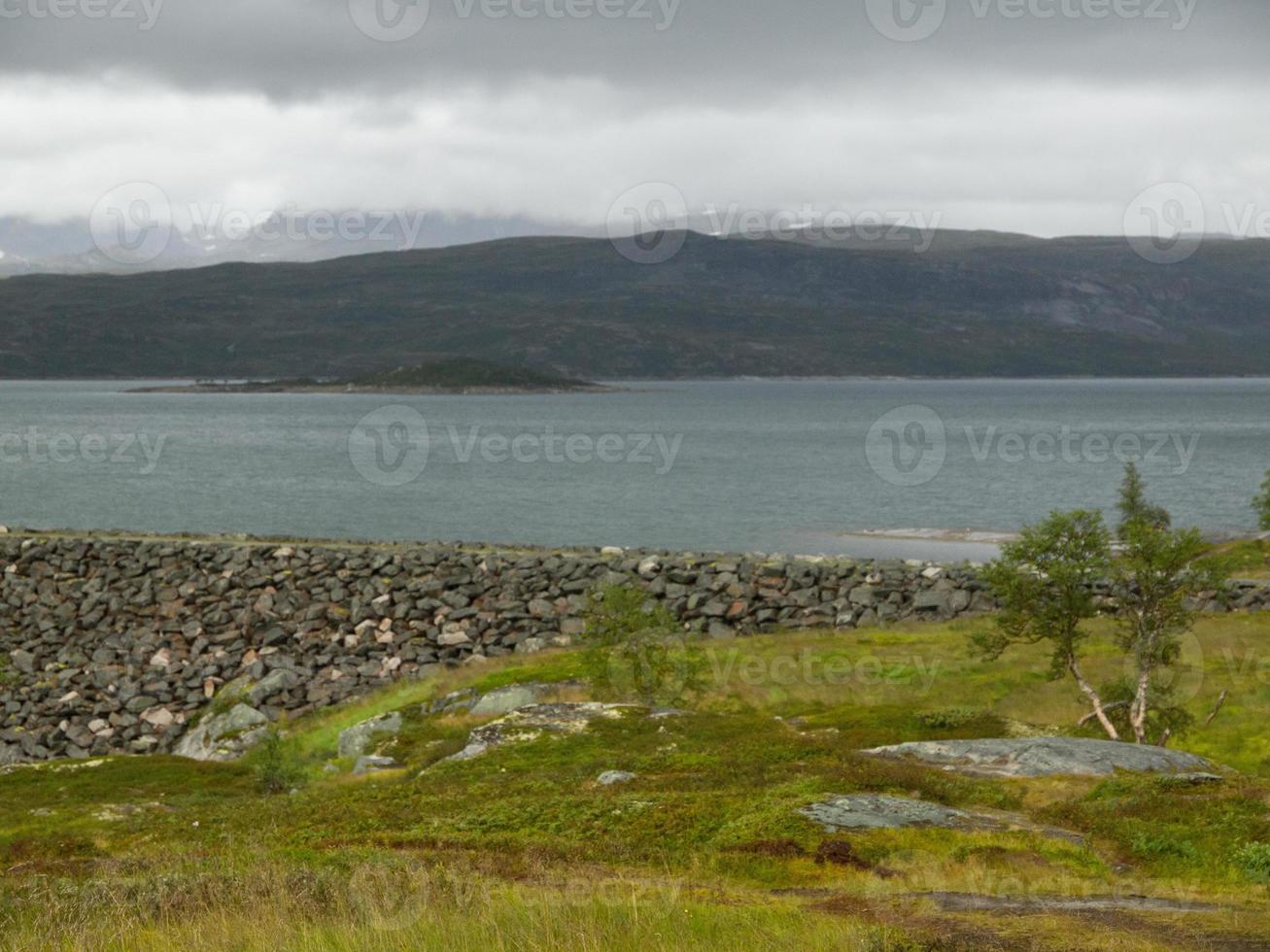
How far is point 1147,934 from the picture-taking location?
11852 mm

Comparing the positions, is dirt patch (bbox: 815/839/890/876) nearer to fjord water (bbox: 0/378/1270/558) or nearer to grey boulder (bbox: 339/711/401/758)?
grey boulder (bbox: 339/711/401/758)

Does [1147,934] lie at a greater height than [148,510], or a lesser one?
greater

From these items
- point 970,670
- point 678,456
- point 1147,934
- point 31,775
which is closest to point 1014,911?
point 1147,934

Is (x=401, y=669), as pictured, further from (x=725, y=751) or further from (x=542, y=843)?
(x=542, y=843)

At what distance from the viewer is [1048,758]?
2152cm

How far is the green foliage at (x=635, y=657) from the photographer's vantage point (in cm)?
3578

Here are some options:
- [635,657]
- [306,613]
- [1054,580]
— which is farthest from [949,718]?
[306,613]

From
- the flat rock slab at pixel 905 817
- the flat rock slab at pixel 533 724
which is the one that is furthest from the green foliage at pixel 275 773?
the flat rock slab at pixel 905 817

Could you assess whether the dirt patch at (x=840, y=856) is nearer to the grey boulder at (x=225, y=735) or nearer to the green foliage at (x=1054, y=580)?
the green foliage at (x=1054, y=580)

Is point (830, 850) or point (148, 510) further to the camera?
point (148, 510)

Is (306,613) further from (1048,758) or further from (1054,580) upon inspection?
(1048,758)

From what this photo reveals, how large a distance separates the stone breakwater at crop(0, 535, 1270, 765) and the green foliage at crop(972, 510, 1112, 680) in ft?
57.1

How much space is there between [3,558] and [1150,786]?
5413cm

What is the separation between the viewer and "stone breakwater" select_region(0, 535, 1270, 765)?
46469 mm
